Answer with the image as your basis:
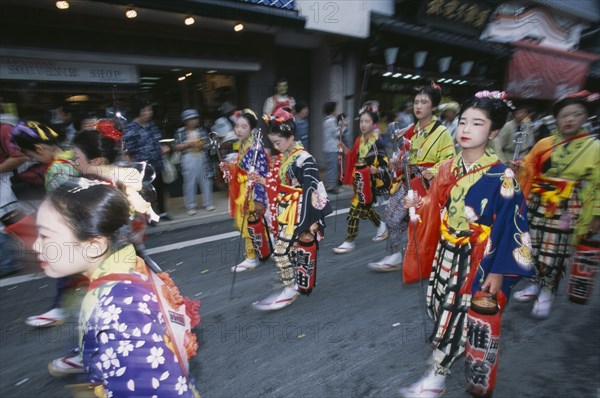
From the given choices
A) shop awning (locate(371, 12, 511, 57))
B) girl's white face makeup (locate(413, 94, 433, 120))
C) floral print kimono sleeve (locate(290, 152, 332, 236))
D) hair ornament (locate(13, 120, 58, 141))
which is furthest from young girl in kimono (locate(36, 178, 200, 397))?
shop awning (locate(371, 12, 511, 57))

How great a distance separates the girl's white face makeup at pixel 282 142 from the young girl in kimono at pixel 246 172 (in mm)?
555

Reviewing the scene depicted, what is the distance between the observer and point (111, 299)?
3.73 feet

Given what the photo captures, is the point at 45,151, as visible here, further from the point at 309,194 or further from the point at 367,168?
the point at 367,168

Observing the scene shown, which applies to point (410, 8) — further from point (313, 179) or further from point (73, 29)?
point (313, 179)

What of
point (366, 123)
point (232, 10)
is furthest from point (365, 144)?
Answer: point (232, 10)

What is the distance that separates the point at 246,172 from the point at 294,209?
101 centimetres

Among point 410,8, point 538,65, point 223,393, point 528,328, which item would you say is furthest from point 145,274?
point 538,65

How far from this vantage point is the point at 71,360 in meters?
2.58

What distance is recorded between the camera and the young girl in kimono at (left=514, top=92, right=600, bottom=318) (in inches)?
119

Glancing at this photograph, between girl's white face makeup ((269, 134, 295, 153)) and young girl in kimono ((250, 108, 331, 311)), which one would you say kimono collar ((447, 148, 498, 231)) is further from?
girl's white face makeup ((269, 134, 295, 153))

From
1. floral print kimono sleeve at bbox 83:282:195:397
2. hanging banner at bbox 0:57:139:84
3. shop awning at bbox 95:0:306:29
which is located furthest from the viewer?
shop awning at bbox 95:0:306:29

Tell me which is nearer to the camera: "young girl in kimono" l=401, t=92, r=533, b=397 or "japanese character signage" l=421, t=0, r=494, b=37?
"young girl in kimono" l=401, t=92, r=533, b=397

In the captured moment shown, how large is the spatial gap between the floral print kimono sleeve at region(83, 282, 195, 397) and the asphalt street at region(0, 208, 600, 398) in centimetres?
149

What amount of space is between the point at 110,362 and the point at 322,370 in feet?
6.11
